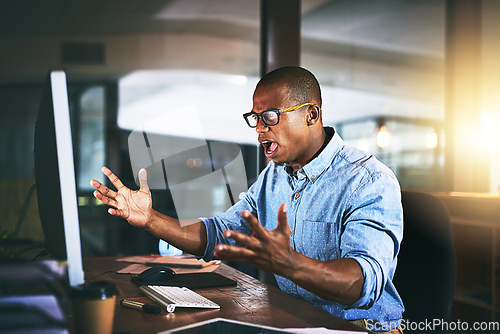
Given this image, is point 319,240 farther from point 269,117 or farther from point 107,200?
point 107,200

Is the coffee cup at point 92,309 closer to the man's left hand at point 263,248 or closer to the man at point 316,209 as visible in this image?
the man's left hand at point 263,248

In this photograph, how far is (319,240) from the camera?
147 cm

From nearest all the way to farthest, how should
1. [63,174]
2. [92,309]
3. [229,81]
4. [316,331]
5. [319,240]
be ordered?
1. [63,174]
2. [92,309]
3. [316,331]
4. [319,240]
5. [229,81]

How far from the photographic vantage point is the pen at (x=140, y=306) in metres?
1.08

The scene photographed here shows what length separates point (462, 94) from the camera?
4.21 m

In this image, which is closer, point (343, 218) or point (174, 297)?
point (174, 297)

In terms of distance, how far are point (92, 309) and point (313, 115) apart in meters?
1.03

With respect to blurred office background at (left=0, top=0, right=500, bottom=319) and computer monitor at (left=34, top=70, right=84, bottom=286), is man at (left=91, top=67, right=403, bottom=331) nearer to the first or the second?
computer monitor at (left=34, top=70, right=84, bottom=286)

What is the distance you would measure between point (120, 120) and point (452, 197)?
2.41m

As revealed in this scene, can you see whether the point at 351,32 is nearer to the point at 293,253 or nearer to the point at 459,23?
the point at 459,23

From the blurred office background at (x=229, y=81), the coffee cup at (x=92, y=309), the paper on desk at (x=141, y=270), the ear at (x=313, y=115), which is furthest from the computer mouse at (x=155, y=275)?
the blurred office background at (x=229, y=81)

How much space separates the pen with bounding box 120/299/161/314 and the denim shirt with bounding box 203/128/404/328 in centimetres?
50

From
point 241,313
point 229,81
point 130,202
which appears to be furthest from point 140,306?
point 229,81

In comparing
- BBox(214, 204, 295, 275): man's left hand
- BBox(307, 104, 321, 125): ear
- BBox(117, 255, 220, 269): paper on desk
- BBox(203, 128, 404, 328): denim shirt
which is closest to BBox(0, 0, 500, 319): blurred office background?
BBox(117, 255, 220, 269): paper on desk
